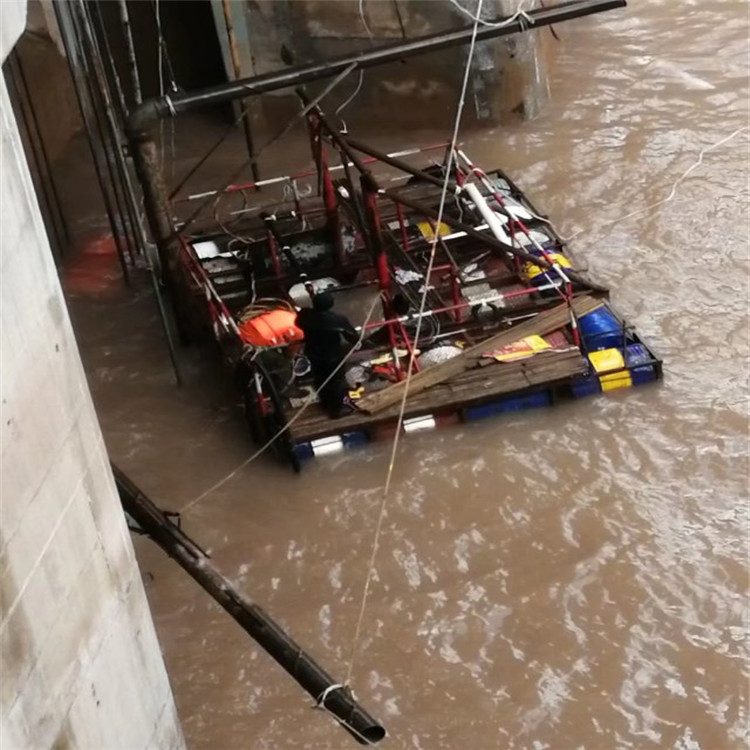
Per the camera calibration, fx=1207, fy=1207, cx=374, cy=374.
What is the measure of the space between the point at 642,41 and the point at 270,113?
5029mm

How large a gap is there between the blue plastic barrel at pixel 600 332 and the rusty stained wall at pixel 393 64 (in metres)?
4.89

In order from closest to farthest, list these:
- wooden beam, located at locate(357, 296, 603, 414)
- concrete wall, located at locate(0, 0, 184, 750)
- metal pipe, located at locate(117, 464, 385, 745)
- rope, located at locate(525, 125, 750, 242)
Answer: concrete wall, located at locate(0, 0, 184, 750) → metal pipe, located at locate(117, 464, 385, 745) → wooden beam, located at locate(357, 296, 603, 414) → rope, located at locate(525, 125, 750, 242)

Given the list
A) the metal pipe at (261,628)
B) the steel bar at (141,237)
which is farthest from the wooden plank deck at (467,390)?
the metal pipe at (261,628)

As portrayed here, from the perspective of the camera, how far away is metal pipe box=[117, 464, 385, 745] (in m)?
6.05

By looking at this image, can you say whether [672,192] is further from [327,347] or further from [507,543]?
[507,543]

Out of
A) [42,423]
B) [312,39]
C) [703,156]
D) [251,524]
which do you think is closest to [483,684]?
[251,524]

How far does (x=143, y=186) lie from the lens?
9906mm

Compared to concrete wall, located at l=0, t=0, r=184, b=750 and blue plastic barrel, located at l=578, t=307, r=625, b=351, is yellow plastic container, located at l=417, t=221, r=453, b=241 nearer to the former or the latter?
blue plastic barrel, located at l=578, t=307, r=625, b=351

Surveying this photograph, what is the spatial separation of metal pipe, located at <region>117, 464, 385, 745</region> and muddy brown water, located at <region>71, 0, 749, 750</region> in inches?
44.2

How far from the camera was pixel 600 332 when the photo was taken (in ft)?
32.0

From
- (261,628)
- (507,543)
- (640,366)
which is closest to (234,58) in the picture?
(640,366)

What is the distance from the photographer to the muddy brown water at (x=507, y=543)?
727 cm

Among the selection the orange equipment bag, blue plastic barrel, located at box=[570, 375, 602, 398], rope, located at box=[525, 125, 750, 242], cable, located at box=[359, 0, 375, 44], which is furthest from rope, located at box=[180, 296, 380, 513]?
cable, located at box=[359, 0, 375, 44]

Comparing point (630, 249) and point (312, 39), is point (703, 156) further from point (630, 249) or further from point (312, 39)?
point (312, 39)
